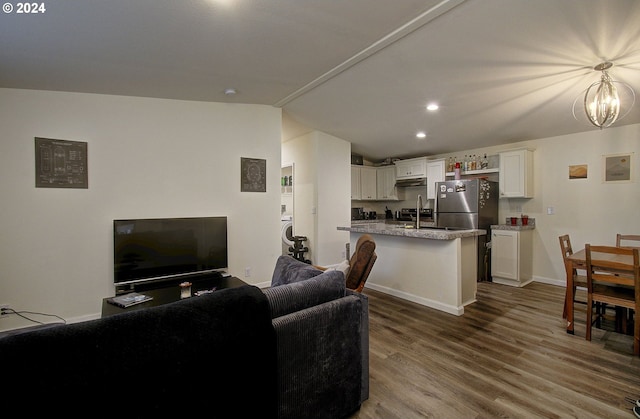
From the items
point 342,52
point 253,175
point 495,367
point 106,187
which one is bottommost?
point 495,367

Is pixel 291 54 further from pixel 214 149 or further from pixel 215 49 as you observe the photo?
pixel 214 149

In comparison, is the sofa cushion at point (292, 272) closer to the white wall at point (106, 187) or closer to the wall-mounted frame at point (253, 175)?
the white wall at point (106, 187)

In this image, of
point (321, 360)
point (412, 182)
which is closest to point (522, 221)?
point (412, 182)

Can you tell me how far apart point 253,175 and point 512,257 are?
407 centimetres

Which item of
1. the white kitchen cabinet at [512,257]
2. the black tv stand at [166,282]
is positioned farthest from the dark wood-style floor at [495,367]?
the black tv stand at [166,282]

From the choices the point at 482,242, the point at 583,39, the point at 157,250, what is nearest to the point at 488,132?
the point at 482,242

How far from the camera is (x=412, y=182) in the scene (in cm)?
608

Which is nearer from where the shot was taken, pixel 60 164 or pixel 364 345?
pixel 364 345

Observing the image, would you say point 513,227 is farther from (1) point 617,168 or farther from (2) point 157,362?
(2) point 157,362

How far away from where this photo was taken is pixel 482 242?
15.1ft

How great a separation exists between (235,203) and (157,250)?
3.63 feet

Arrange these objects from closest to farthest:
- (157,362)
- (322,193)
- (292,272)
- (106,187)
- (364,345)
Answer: (157,362)
(364,345)
(292,272)
(106,187)
(322,193)

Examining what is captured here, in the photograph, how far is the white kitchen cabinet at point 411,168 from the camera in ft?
18.8

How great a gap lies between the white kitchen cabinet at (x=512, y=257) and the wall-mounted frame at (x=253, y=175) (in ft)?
12.2
